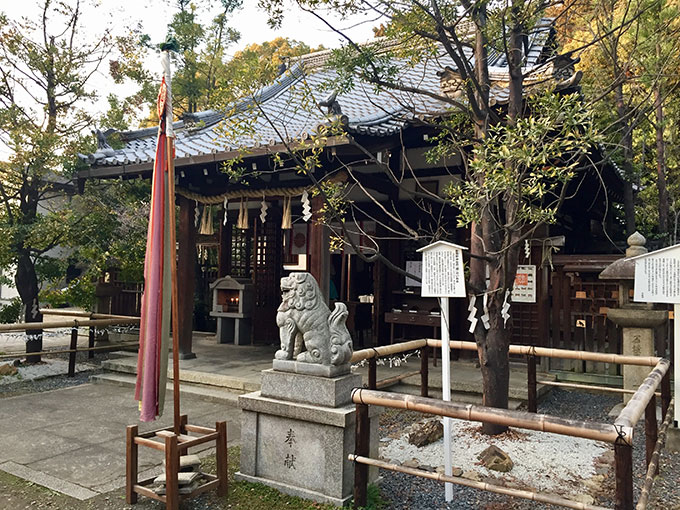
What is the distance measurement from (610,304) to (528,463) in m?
3.90

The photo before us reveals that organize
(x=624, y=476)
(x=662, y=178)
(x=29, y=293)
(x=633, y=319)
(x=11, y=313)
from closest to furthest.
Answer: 1. (x=624, y=476)
2. (x=633, y=319)
3. (x=29, y=293)
4. (x=662, y=178)
5. (x=11, y=313)

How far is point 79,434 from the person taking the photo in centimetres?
586

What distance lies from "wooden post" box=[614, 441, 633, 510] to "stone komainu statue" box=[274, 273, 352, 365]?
2.12m

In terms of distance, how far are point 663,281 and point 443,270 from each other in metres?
2.43

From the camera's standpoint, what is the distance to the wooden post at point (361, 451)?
146 inches

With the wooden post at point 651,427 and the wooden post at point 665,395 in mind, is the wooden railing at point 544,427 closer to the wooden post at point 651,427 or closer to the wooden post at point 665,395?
the wooden post at point 651,427

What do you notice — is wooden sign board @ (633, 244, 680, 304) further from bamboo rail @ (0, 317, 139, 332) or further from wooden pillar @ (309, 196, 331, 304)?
bamboo rail @ (0, 317, 139, 332)

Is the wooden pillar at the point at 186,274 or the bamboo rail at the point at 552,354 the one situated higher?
the wooden pillar at the point at 186,274

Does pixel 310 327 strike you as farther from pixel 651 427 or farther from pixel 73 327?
pixel 73 327

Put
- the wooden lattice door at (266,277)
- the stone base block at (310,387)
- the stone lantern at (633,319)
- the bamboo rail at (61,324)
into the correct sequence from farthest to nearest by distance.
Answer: the wooden lattice door at (266,277)
the bamboo rail at (61,324)
the stone lantern at (633,319)
the stone base block at (310,387)

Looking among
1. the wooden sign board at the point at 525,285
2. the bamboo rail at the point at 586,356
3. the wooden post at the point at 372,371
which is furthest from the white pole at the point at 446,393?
the wooden sign board at the point at 525,285

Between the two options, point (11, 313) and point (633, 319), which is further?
point (11, 313)

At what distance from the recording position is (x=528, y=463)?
15.9 feet

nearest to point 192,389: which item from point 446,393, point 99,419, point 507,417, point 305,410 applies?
point 99,419
